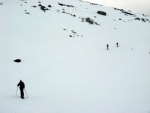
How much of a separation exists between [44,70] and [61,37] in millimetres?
15932

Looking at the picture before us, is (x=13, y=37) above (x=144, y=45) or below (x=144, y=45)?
above

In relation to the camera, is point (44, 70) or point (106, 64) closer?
point (44, 70)

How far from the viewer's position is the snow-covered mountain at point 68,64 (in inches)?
727

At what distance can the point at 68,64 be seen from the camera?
30.5m

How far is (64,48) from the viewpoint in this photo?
121 feet

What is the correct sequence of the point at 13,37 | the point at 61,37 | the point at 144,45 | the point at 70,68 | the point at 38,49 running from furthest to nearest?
the point at 144,45, the point at 61,37, the point at 13,37, the point at 38,49, the point at 70,68

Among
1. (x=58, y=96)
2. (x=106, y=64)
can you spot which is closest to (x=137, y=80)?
(x=106, y=64)

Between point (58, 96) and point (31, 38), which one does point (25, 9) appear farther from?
point (58, 96)

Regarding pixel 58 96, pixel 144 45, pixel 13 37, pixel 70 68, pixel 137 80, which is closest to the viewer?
pixel 58 96

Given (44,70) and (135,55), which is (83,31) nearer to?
(135,55)

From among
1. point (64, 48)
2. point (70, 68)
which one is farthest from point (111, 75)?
point (64, 48)

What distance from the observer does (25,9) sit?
171 ft

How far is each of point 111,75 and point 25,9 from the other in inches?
1277

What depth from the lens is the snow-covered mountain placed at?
18477 millimetres
